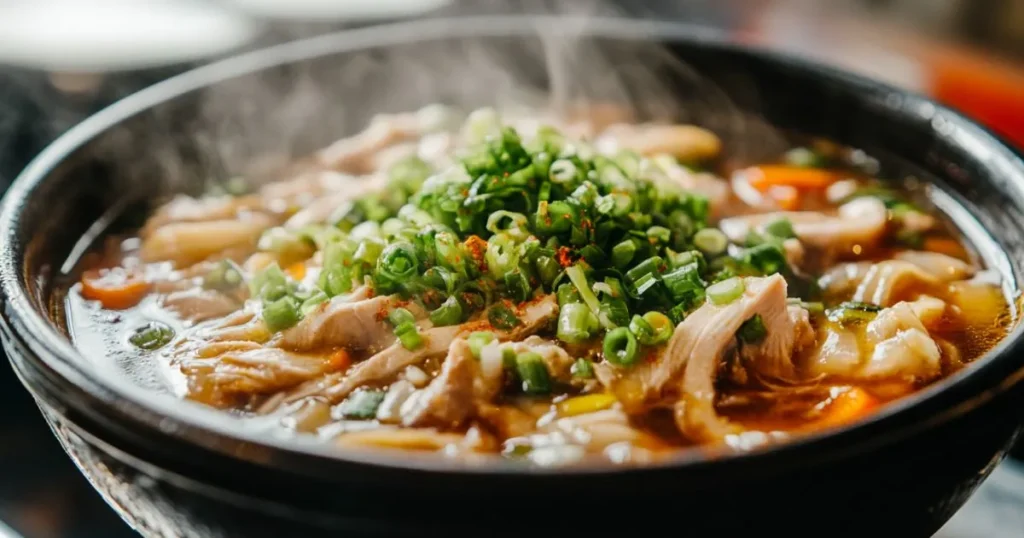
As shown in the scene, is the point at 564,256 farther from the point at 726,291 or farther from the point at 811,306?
the point at 811,306

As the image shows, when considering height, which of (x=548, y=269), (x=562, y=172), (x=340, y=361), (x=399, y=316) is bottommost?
(x=340, y=361)

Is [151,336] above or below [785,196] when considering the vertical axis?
below

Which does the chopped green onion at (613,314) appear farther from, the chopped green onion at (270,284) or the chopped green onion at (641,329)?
the chopped green onion at (270,284)

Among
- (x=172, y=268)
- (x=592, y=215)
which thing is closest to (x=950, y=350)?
(x=592, y=215)

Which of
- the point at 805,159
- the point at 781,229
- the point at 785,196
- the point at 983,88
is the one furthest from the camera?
the point at 983,88

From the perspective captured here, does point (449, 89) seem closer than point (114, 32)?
Yes

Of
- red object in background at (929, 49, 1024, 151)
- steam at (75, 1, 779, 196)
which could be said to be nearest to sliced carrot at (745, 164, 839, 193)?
steam at (75, 1, 779, 196)

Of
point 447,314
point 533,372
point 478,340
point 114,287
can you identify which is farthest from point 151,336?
point 533,372

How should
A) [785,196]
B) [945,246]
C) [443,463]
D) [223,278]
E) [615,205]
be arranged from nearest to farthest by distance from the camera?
[443,463] < [615,205] < [223,278] < [945,246] < [785,196]
